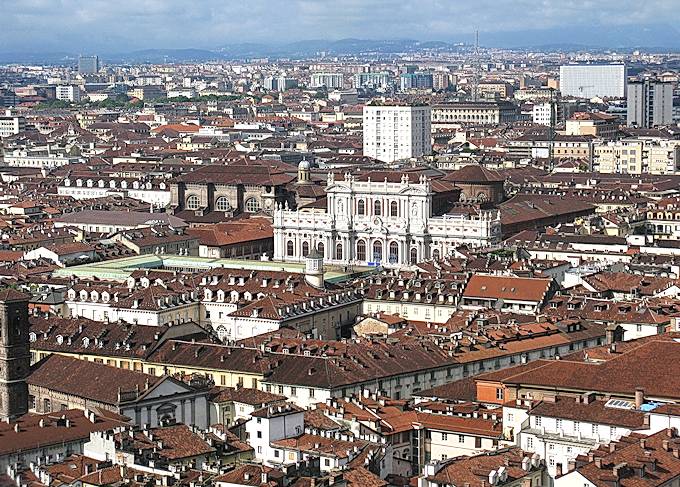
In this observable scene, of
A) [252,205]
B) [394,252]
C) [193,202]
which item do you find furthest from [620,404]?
[193,202]

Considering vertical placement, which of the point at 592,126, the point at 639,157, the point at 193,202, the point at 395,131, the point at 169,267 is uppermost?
the point at 395,131

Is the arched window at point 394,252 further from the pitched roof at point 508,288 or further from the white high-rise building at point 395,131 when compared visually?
the white high-rise building at point 395,131

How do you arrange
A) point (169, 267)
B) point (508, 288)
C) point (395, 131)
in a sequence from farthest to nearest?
1. point (395, 131)
2. point (169, 267)
3. point (508, 288)

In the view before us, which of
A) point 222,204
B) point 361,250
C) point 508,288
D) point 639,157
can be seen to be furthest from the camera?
point 639,157

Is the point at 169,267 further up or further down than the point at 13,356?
further down

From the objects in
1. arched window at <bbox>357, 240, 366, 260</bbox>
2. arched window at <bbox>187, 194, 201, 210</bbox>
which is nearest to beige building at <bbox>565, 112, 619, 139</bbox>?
arched window at <bbox>187, 194, 201, 210</bbox>

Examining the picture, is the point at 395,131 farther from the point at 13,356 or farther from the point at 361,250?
the point at 13,356

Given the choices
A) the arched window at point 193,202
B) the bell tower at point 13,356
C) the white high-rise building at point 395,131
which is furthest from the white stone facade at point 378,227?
the white high-rise building at point 395,131
